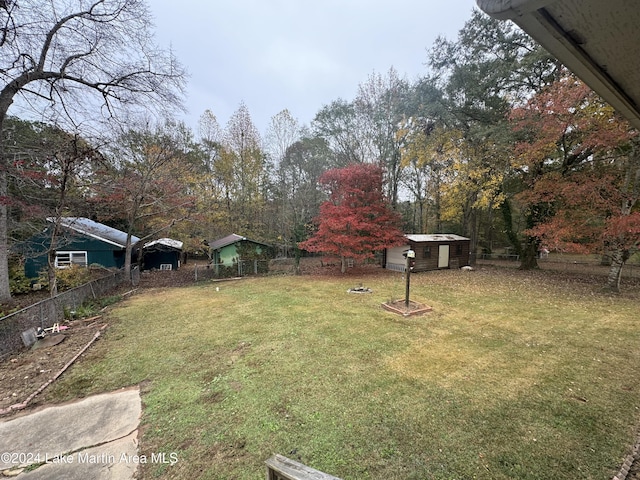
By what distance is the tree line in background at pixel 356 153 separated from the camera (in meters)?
7.61

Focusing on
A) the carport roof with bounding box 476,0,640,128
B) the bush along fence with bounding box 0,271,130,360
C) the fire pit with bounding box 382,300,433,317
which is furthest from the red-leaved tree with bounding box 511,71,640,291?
the bush along fence with bounding box 0,271,130,360

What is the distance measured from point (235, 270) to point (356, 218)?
7165 millimetres

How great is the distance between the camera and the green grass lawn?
108 inches

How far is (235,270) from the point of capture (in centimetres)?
1399

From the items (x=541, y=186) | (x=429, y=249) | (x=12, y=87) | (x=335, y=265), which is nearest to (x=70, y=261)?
(x=12, y=87)

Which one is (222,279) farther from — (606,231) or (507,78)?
(507,78)

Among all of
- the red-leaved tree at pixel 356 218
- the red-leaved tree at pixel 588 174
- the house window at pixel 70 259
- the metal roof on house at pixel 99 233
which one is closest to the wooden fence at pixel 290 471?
the red-leaved tree at pixel 356 218

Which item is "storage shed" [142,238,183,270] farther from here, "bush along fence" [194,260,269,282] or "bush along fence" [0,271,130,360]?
"bush along fence" [0,271,130,360]

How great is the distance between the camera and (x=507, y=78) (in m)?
11.9

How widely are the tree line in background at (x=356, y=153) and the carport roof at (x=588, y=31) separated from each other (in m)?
9.23

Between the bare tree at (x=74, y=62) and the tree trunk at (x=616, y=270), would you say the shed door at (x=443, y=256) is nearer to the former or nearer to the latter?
the tree trunk at (x=616, y=270)

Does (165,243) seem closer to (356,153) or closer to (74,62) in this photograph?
(74,62)

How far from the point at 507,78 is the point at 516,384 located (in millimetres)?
13762

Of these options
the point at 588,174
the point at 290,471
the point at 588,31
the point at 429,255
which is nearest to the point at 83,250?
the point at 290,471
